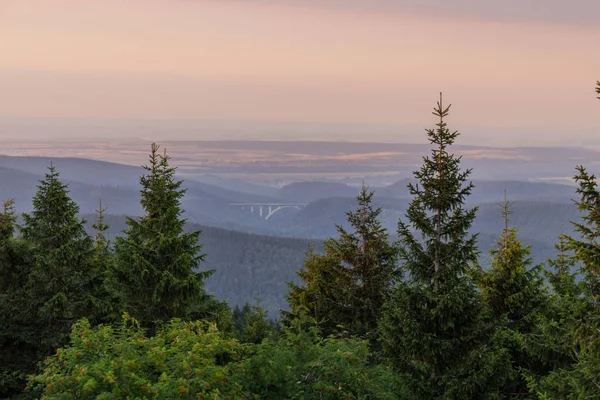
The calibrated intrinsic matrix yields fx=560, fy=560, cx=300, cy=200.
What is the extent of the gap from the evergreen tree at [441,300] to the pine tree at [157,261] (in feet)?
29.1

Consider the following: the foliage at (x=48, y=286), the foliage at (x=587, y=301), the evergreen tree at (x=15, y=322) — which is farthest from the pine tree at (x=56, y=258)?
the foliage at (x=587, y=301)

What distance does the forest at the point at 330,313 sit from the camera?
42.0 ft

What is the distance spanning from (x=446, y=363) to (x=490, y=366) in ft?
4.37

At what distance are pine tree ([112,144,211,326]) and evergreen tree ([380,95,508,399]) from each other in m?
8.87

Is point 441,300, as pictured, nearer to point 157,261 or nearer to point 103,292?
point 157,261

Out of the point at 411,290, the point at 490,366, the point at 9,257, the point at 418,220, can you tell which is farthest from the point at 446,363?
the point at 9,257

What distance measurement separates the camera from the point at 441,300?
1644 centimetres

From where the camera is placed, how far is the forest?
12.8 meters

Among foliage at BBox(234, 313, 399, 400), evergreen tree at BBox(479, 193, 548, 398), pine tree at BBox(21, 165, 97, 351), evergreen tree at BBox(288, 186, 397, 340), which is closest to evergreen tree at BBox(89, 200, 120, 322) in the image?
pine tree at BBox(21, 165, 97, 351)

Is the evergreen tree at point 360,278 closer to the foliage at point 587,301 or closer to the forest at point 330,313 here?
the forest at point 330,313

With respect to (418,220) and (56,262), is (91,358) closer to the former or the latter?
(418,220)

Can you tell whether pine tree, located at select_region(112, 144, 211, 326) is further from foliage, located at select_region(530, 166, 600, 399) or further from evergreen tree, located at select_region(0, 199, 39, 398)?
foliage, located at select_region(530, 166, 600, 399)

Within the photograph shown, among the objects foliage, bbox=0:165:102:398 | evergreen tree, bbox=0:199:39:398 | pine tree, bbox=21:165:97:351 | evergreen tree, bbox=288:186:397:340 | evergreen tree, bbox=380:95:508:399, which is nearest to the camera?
evergreen tree, bbox=380:95:508:399

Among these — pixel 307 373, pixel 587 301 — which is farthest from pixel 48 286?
pixel 587 301
